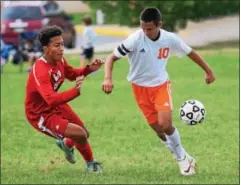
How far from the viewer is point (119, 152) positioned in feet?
36.9

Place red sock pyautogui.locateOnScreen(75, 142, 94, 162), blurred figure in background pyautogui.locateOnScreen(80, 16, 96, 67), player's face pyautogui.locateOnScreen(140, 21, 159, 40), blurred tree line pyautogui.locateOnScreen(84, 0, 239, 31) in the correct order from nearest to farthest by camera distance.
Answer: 1. player's face pyautogui.locateOnScreen(140, 21, 159, 40)
2. red sock pyautogui.locateOnScreen(75, 142, 94, 162)
3. blurred figure in background pyautogui.locateOnScreen(80, 16, 96, 67)
4. blurred tree line pyautogui.locateOnScreen(84, 0, 239, 31)

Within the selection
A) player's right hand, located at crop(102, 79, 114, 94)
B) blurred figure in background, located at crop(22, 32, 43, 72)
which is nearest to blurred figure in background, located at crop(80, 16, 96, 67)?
blurred figure in background, located at crop(22, 32, 43, 72)

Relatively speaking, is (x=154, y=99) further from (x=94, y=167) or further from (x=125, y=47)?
(x=94, y=167)

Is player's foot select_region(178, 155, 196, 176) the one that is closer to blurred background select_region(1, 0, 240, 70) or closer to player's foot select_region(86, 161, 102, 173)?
player's foot select_region(86, 161, 102, 173)

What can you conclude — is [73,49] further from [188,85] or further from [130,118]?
Answer: [130,118]

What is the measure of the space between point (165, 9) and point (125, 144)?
21.9 meters

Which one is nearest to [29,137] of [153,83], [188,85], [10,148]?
[10,148]

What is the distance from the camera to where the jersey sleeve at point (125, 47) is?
29.2 feet

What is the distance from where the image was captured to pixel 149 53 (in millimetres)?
9070

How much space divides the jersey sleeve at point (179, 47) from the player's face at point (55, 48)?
1.23m

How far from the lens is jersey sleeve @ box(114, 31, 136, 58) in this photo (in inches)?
351

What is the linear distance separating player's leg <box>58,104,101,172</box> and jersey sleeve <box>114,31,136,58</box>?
37.5 inches

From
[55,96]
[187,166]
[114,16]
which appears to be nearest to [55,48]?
[55,96]

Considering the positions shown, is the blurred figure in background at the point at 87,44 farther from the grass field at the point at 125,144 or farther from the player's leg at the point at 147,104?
the player's leg at the point at 147,104
